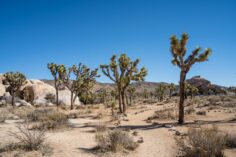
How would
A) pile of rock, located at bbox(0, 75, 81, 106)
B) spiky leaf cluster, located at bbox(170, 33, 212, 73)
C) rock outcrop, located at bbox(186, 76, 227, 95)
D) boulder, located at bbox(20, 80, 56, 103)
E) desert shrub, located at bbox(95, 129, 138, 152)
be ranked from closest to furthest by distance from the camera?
desert shrub, located at bbox(95, 129, 138, 152)
spiky leaf cluster, located at bbox(170, 33, 212, 73)
pile of rock, located at bbox(0, 75, 81, 106)
boulder, located at bbox(20, 80, 56, 103)
rock outcrop, located at bbox(186, 76, 227, 95)

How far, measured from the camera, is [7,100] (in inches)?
1270

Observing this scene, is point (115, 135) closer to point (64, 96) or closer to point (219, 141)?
point (219, 141)

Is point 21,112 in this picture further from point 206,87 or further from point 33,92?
point 206,87

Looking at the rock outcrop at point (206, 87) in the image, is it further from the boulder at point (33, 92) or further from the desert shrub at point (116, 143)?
the desert shrub at point (116, 143)

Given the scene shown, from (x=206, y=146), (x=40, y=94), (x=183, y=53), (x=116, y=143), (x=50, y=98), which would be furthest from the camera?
(x=40, y=94)

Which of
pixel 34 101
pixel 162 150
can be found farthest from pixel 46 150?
pixel 34 101

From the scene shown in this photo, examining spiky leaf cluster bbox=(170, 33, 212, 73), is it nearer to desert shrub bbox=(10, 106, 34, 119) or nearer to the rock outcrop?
desert shrub bbox=(10, 106, 34, 119)

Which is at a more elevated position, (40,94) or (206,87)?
(206,87)

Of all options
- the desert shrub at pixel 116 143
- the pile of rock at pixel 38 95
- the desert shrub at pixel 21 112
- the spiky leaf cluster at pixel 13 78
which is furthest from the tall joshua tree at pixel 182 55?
the pile of rock at pixel 38 95

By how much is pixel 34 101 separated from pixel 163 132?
1156 inches

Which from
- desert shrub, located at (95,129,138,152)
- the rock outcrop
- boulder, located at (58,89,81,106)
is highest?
the rock outcrop

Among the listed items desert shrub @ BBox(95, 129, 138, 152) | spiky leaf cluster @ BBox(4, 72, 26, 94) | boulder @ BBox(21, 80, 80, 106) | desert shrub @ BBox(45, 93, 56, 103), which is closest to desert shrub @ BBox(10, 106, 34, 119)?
spiky leaf cluster @ BBox(4, 72, 26, 94)

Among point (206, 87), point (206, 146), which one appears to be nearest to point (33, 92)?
point (206, 146)

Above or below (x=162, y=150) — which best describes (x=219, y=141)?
above
